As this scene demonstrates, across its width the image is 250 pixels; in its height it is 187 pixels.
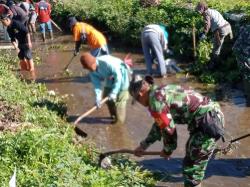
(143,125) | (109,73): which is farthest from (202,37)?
(109,73)

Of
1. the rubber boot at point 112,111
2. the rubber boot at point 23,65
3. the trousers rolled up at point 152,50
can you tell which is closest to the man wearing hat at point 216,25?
the trousers rolled up at point 152,50

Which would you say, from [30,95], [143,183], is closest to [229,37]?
[30,95]

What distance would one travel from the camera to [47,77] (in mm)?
12492

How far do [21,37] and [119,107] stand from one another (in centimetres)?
421

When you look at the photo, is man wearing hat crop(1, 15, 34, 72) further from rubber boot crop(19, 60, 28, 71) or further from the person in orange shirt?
the person in orange shirt

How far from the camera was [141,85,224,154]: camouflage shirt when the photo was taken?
5484 mm

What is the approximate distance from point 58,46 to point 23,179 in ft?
31.3

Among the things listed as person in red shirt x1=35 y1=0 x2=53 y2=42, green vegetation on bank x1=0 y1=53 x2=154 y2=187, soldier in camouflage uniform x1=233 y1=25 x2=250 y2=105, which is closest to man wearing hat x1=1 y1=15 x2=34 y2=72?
person in red shirt x1=35 y1=0 x2=53 y2=42

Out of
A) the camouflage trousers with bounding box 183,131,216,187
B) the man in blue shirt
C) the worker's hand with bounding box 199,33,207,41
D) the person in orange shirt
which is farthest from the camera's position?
the worker's hand with bounding box 199,33,207,41

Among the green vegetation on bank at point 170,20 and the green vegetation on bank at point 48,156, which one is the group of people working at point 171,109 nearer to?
the green vegetation on bank at point 48,156

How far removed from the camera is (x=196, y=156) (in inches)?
237

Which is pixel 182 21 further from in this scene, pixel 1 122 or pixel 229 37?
pixel 1 122

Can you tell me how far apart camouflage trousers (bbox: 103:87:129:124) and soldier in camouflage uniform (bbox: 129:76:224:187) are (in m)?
2.78

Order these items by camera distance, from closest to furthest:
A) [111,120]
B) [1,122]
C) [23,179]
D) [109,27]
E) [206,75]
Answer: [23,179] < [1,122] < [111,120] < [206,75] < [109,27]
